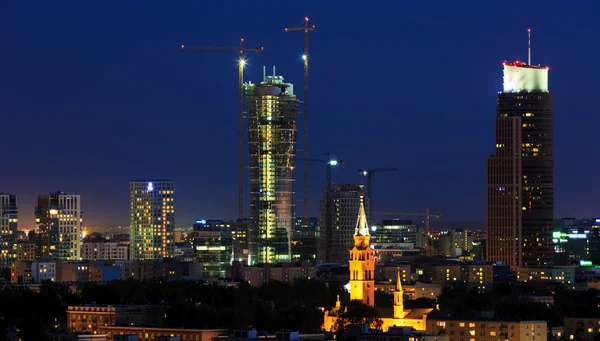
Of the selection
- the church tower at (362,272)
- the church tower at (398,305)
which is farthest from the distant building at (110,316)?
the church tower at (398,305)

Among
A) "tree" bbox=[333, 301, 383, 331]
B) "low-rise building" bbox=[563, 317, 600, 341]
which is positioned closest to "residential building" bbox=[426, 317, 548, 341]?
"tree" bbox=[333, 301, 383, 331]

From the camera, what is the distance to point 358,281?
159 m

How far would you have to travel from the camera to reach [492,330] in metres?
138

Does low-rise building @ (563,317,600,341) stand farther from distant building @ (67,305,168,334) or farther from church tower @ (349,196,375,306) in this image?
distant building @ (67,305,168,334)

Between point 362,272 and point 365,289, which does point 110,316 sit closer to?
point 365,289

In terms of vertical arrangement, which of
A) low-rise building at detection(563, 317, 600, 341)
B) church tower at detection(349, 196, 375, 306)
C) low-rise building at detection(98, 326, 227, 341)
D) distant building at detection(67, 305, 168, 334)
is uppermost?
church tower at detection(349, 196, 375, 306)

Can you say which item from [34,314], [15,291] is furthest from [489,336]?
[15,291]

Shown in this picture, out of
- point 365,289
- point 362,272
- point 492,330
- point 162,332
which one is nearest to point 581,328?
point 492,330

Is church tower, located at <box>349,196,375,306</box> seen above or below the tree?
above

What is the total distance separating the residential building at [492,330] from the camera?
13762cm

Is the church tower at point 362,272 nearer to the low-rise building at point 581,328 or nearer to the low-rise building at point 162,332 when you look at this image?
the low-rise building at point 581,328

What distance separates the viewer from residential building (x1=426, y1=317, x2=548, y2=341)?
452 ft

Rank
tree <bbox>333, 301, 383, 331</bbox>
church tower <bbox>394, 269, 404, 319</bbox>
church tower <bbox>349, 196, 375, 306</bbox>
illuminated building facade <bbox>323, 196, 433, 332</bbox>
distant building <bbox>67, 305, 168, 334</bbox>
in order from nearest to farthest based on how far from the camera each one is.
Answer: distant building <bbox>67, 305, 168, 334</bbox>
tree <bbox>333, 301, 383, 331</bbox>
illuminated building facade <bbox>323, 196, 433, 332</bbox>
church tower <bbox>394, 269, 404, 319</bbox>
church tower <bbox>349, 196, 375, 306</bbox>

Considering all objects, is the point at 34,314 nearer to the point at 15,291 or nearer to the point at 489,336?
the point at 15,291
